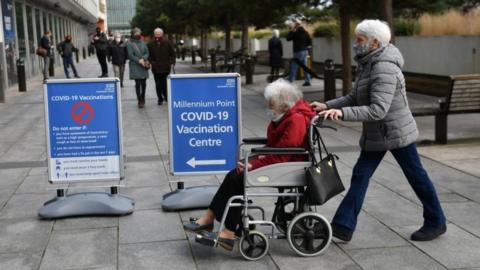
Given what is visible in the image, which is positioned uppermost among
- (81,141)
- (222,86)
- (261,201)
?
(222,86)

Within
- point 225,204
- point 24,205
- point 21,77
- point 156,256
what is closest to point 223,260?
point 225,204

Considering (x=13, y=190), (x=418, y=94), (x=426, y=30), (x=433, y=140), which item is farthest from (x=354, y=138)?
(x=426, y=30)

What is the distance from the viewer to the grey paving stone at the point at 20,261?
15.7 feet

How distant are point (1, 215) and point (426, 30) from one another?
16.0 metres

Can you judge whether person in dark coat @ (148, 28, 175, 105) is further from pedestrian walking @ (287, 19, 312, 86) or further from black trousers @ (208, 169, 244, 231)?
black trousers @ (208, 169, 244, 231)

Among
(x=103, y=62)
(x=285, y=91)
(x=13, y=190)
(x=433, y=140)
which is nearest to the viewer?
(x=285, y=91)

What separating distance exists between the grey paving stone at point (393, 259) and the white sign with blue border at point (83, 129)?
243 centimetres

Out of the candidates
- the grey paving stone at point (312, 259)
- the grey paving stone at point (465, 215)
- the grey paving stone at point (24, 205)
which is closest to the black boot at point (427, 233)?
the grey paving stone at point (465, 215)

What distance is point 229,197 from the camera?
16.1 ft

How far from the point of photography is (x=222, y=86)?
6.12m

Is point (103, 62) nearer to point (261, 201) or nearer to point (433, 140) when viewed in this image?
point (433, 140)

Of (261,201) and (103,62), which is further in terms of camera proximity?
(103,62)

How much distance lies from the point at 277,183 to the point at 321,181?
30 centimetres

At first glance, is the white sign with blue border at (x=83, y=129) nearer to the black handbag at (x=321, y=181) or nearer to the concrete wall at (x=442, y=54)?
the black handbag at (x=321, y=181)
